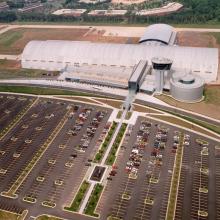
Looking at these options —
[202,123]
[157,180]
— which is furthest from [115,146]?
[202,123]

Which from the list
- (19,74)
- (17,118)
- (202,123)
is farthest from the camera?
(19,74)

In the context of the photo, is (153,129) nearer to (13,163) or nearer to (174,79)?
(174,79)

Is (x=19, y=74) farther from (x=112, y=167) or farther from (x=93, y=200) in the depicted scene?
(x=93, y=200)

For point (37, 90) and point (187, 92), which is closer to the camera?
point (187, 92)

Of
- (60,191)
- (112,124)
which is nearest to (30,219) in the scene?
(60,191)

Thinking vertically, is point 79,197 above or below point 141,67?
below

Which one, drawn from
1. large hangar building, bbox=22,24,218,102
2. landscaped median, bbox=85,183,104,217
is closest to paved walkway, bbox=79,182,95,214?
landscaped median, bbox=85,183,104,217

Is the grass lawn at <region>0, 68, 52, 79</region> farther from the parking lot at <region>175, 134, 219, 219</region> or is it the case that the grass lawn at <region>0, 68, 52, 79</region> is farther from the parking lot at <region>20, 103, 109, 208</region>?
the parking lot at <region>175, 134, 219, 219</region>
